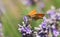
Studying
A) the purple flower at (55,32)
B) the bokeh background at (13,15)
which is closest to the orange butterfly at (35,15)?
the bokeh background at (13,15)

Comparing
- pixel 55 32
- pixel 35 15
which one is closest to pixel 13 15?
pixel 35 15

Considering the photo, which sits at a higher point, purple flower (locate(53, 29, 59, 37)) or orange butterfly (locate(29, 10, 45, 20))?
orange butterfly (locate(29, 10, 45, 20))

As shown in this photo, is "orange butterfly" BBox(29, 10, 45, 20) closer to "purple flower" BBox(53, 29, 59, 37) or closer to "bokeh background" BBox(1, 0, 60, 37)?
"bokeh background" BBox(1, 0, 60, 37)

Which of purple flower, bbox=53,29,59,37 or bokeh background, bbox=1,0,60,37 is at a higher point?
bokeh background, bbox=1,0,60,37

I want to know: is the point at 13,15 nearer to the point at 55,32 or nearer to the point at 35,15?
the point at 35,15

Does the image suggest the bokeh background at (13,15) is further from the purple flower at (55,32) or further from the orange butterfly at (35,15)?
the purple flower at (55,32)

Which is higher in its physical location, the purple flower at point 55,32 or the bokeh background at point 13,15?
the bokeh background at point 13,15

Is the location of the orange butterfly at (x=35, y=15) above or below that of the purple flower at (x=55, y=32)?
above

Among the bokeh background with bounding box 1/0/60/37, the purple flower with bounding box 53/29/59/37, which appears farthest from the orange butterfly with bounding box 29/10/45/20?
the purple flower with bounding box 53/29/59/37
